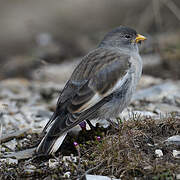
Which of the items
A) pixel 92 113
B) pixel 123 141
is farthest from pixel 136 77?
pixel 123 141

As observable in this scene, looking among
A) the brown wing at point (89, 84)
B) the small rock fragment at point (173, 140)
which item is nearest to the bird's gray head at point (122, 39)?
the brown wing at point (89, 84)

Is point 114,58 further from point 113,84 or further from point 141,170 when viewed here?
point 141,170

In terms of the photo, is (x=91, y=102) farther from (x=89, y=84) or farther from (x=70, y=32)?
(x=70, y=32)

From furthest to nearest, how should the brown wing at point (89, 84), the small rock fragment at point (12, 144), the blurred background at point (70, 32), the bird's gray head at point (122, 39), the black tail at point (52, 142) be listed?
1. the blurred background at point (70, 32)
2. the bird's gray head at point (122, 39)
3. the small rock fragment at point (12, 144)
4. the brown wing at point (89, 84)
5. the black tail at point (52, 142)

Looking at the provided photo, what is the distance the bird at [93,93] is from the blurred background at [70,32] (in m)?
1.23

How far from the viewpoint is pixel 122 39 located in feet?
17.3

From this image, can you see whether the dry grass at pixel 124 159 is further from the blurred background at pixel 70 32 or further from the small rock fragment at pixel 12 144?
the blurred background at pixel 70 32

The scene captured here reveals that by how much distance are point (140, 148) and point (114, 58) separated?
1147 mm

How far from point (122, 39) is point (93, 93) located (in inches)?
55.4

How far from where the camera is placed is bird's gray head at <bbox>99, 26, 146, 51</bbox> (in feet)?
17.0

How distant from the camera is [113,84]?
166 inches

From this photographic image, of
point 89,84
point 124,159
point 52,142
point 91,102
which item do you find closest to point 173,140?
point 124,159

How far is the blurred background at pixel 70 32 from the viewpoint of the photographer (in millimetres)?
8664

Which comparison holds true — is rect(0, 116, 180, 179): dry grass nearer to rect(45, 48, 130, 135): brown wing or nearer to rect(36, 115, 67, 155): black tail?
rect(36, 115, 67, 155): black tail
